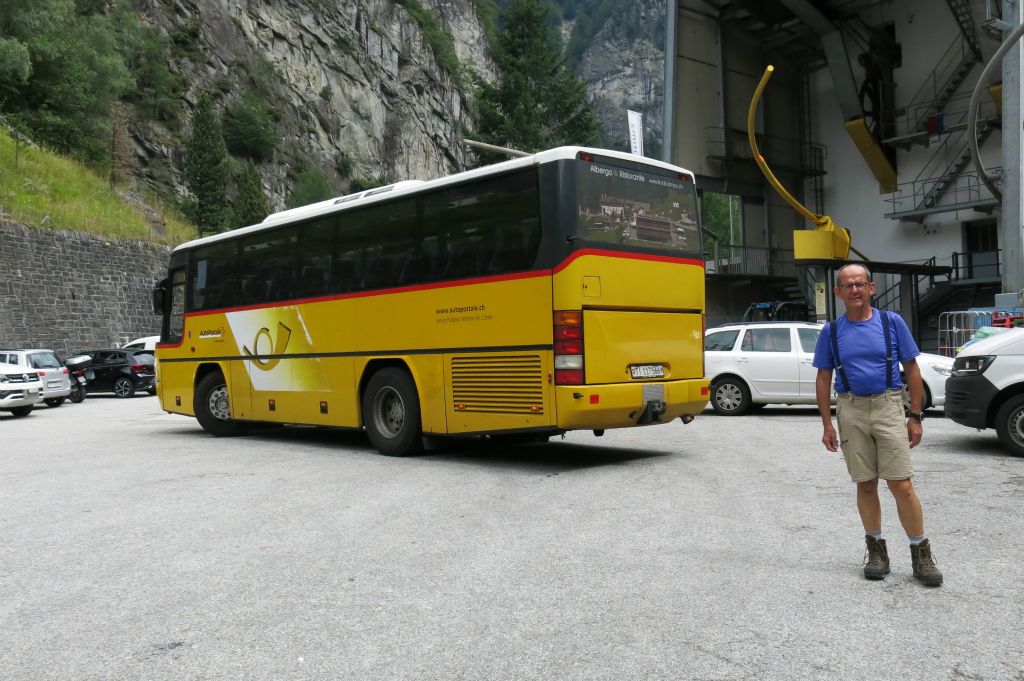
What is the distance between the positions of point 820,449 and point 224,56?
73.4 m

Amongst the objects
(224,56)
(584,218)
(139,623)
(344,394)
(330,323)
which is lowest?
(139,623)

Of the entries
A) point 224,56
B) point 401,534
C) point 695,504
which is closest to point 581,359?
point 695,504

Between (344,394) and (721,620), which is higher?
(344,394)

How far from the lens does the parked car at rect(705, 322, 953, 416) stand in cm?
1630

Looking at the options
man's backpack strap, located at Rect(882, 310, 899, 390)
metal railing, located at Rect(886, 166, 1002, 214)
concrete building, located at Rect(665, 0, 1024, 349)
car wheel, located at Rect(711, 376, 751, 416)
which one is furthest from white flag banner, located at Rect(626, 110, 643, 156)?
man's backpack strap, located at Rect(882, 310, 899, 390)

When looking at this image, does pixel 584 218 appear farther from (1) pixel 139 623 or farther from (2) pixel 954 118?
(2) pixel 954 118

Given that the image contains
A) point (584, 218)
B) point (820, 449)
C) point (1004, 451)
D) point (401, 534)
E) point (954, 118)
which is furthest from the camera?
point (954, 118)

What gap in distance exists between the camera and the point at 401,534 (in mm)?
6629

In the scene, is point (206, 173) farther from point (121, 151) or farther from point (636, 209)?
point (636, 209)

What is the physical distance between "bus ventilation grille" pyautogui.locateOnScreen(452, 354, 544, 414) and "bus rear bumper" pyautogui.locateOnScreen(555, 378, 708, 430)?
370mm

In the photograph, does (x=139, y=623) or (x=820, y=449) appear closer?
(x=139, y=623)

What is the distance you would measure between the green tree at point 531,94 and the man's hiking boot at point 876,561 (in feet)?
188

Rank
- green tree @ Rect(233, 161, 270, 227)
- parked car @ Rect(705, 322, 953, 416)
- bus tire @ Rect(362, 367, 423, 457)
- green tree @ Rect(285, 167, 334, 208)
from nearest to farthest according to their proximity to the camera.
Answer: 1. bus tire @ Rect(362, 367, 423, 457)
2. parked car @ Rect(705, 322, 953, 416)
3. green tree @ Rect(233, 161, 270, 227)
4. green tree @ Rect(285, 167, 334, 208)

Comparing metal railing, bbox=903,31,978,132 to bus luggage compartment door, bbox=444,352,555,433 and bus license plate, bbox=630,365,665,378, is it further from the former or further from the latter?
bus luggage compartment door, bbox=444,352,555,433
